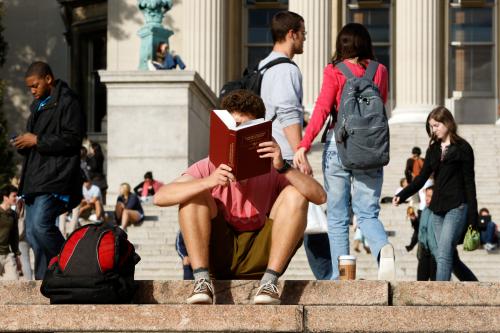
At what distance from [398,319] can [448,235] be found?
13.6 feet

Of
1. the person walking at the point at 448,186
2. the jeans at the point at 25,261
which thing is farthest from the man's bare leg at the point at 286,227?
the jeans at the point at 25,261

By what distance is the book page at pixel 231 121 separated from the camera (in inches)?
334

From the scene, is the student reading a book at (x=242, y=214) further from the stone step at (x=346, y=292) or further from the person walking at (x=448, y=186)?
the person walking at (x=448, y=186)

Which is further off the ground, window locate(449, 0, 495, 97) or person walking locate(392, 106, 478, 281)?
window locate(449, 0, 495, 97)

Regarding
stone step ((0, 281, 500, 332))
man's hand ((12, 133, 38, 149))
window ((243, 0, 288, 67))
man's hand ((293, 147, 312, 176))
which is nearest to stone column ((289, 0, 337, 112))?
window ((243, 0, 288, 67))

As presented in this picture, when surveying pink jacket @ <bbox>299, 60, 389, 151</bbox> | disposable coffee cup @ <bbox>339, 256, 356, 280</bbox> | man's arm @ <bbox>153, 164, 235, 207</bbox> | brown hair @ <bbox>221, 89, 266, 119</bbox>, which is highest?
pink jacket @ <bbox>299, 60, 389, 151</bbox>

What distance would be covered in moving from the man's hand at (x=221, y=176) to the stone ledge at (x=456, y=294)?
128 cm

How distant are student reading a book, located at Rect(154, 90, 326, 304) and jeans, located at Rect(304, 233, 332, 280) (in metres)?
2.21

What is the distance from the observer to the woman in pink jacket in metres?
10.5

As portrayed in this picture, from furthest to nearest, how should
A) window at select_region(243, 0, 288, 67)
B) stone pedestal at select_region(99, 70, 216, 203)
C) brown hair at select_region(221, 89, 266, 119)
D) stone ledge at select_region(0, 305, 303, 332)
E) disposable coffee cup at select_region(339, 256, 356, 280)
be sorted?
window at select_region(243, 0, 288, 67) → stone pedestal at select_region(99, 70, 216, 203) → disposable coffee cup at select_region(339, 256, 356, 280) → brown hair at select_region(221, 89, 266, 119) → stone ledge at select_region(0, 305, 303, 332)

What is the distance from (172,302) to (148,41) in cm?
1822

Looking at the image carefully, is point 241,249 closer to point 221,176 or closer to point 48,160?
point 221,176

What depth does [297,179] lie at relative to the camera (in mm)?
8812

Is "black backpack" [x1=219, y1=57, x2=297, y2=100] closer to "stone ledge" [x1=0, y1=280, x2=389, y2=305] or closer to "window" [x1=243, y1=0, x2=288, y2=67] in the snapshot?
"stone ledge" [x1=0, y1=280, x2=389, y2=305]
